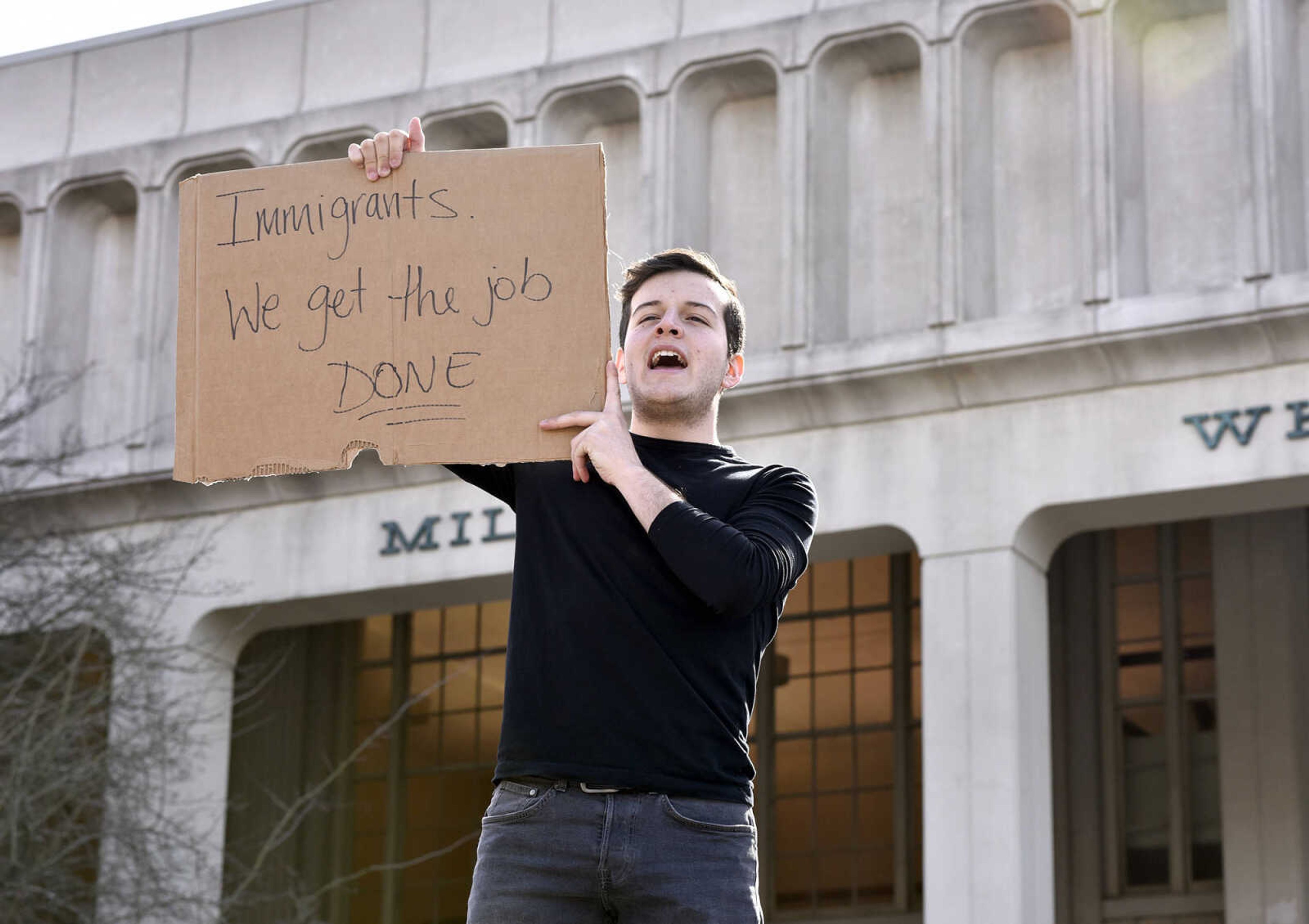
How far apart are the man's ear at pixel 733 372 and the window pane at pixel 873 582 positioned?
16.2 metres

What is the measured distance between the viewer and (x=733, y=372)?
4.21 meters

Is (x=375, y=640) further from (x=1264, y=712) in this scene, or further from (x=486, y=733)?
(x=1264, y=712)

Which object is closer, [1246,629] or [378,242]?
[378,242]

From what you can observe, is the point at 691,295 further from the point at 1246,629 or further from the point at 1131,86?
the point at 1246,629

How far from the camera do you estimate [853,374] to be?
52.2 ft

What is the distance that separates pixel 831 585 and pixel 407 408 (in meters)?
17.0

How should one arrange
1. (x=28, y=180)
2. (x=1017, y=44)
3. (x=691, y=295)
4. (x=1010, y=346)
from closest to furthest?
(x=691, y=295)
(x=1010, y=346)
(x=1017, y=44)
(x=28, y=180)

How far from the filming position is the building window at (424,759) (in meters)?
22.1

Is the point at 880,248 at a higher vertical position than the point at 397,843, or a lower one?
higher

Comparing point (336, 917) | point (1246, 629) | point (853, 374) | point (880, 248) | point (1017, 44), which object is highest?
point (1017, 44)

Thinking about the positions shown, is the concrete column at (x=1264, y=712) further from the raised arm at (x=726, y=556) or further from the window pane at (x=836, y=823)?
the raised arm at (x=726, y=556)

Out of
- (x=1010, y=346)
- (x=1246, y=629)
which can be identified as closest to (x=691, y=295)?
(x=1010, y=346)

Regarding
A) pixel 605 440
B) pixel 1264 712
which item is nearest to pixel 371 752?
pixel 1264 712

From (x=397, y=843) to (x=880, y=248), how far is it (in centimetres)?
891
